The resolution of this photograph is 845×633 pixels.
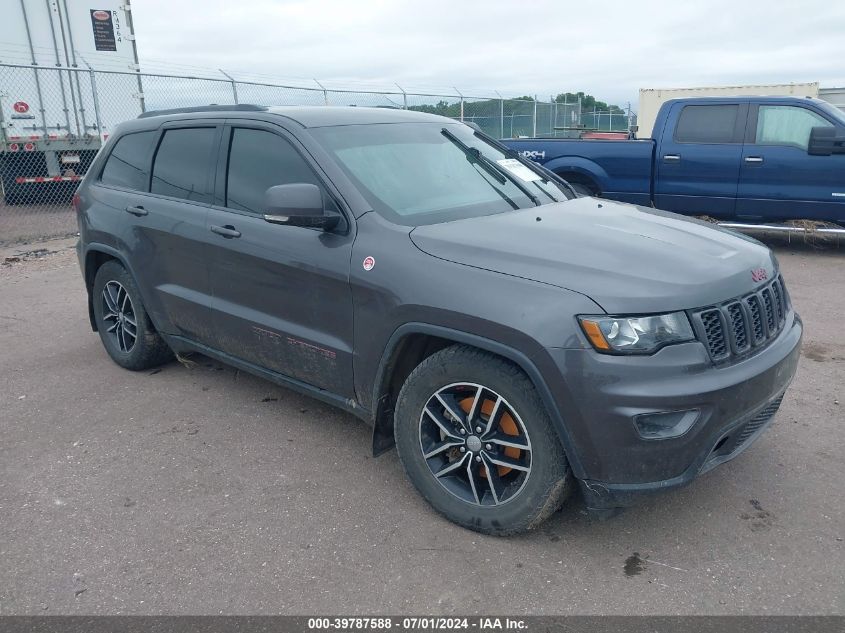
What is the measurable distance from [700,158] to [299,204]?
691 centimetres

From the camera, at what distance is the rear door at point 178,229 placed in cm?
411

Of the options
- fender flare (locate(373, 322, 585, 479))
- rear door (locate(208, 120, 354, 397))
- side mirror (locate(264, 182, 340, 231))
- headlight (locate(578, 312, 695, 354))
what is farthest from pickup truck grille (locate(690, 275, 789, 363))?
side mirror (locate(264, 182, 340, 231))

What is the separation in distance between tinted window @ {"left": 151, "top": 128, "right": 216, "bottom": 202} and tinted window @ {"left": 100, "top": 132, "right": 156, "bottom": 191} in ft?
0.48

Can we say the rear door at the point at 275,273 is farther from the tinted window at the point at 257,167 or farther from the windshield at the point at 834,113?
the windshield at the point at 834,113

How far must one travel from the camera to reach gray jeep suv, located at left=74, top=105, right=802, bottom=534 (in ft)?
8.59

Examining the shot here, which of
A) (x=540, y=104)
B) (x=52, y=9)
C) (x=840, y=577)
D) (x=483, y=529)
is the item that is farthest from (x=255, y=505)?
(x=540, y=104)

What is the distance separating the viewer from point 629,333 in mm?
2592

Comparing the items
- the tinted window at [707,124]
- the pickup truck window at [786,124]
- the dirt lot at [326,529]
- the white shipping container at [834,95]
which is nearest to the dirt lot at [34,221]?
the dirt lot at [326,529]

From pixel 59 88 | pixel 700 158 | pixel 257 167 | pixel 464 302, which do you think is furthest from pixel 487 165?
pixel 59 88

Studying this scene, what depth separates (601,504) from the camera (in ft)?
9.00

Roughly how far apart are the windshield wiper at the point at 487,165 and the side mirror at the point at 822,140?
18.9 ft

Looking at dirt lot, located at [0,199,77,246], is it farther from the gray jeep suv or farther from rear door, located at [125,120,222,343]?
the gray jeep suv

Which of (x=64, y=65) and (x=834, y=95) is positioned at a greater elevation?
(x=64, y=65)

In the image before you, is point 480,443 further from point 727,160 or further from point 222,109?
point 727,160
